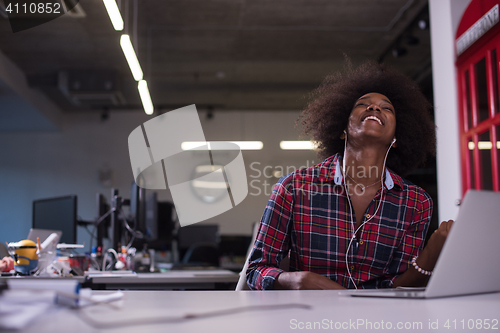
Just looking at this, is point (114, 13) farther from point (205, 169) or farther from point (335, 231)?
point (205, 169)

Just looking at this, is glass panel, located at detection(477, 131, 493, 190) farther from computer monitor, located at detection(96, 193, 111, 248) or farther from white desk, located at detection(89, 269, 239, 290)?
→ computer monitor, located at detection(96, 193, 111, 248)

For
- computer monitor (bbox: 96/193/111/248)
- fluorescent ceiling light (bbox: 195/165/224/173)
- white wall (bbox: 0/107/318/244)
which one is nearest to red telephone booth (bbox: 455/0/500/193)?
computer monitor (bbox: 96/193/111/248)

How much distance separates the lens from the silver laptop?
0.82m

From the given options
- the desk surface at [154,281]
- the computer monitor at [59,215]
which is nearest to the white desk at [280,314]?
the desk surface at [154,281]

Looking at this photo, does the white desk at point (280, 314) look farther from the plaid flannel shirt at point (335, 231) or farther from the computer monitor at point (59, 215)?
the computer monitor at point (59, 215)

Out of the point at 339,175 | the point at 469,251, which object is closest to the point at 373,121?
the point at 339,175

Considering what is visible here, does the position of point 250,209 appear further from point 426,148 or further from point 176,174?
point 426,148

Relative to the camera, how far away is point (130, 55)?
3.75 m

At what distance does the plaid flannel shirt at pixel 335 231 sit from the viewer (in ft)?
4.98

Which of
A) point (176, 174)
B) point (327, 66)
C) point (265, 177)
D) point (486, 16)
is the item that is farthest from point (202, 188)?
point (486, 16)

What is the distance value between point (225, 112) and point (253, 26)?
320 centimetres

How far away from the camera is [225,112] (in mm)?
8414

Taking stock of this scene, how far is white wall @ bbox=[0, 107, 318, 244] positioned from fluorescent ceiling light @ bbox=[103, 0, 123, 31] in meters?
5.00

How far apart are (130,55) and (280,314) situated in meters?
3.47
